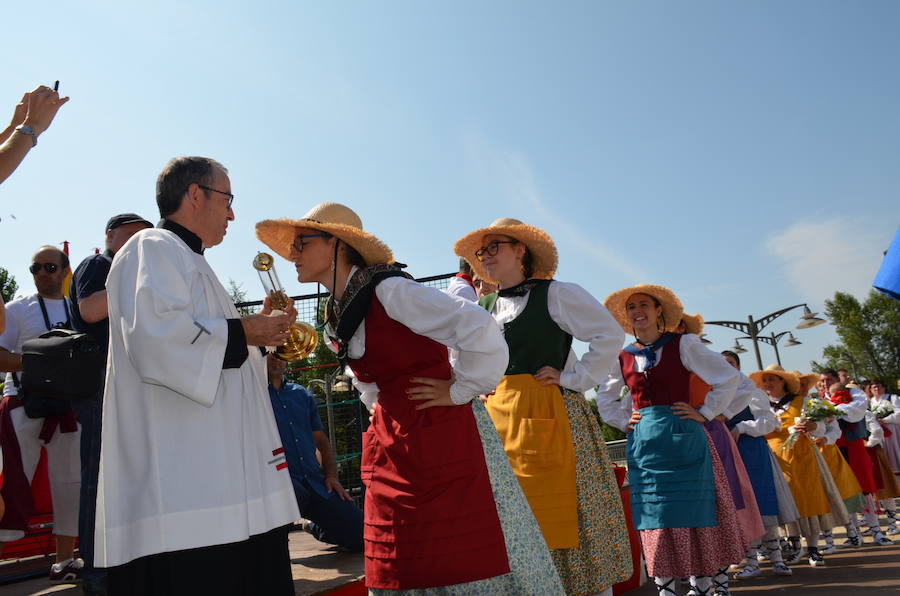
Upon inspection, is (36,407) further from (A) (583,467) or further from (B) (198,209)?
(A) (583,467)

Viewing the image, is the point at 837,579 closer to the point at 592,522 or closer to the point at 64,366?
the point at 592,522

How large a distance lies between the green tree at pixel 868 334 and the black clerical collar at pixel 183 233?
63.6 meters

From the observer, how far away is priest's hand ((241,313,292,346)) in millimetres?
2504

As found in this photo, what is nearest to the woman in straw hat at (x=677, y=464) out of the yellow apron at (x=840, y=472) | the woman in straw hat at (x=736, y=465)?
the woman in straw hat at (x=736, y=465)

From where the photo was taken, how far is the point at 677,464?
4.80 m

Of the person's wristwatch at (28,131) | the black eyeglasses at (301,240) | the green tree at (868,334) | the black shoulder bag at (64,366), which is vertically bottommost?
the black shoulder bag at (64,366)

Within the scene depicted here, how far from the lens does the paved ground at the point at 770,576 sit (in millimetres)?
4250

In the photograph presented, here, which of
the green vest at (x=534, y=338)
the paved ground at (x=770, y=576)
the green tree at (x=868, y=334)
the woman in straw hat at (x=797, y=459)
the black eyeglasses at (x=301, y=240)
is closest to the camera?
the black eyeglasses at (x=301, y=240)

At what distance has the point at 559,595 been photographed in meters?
2.84

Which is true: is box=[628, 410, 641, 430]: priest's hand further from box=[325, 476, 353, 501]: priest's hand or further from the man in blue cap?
the man in blue cap

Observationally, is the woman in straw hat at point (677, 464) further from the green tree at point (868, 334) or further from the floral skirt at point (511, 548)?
the green tree at point (868, 334)

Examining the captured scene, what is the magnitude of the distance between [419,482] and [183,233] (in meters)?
1.32

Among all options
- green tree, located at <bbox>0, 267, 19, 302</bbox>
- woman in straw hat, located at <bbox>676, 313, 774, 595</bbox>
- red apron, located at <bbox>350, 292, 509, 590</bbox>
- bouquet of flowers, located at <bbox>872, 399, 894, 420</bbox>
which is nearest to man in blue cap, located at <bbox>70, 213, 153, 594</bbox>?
red apron, located at <bbox>350, 292, 509, 590</bbox>

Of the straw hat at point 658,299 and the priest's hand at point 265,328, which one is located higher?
the straw hat at point 658,299
